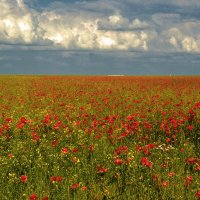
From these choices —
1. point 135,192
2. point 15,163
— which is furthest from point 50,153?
point 135,192

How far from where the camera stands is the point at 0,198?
5.79m

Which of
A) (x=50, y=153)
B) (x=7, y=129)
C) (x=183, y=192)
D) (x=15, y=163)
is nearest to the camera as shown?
(x=183, y=192)

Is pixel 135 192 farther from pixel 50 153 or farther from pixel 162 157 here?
pixel 50 153

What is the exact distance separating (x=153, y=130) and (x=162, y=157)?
2.38 metres

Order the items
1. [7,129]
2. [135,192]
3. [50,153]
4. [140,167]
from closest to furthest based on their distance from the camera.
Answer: [135,192], [140,167], [50,153], [7,129]

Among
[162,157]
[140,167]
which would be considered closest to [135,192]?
[140,167]

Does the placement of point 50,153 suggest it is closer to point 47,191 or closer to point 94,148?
point 94,148

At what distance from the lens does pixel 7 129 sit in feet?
30.7

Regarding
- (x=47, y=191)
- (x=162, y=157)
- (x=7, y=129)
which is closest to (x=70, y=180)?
(x=47, y=191)

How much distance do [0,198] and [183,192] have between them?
299 centimetres

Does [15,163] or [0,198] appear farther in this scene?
[15,163]

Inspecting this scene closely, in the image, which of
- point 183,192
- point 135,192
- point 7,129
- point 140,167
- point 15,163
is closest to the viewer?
point 183,192

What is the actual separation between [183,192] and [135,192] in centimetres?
80

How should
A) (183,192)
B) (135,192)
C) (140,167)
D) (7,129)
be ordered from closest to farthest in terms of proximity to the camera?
(183,192) → (135,192) → (140,167) → (7,129)
